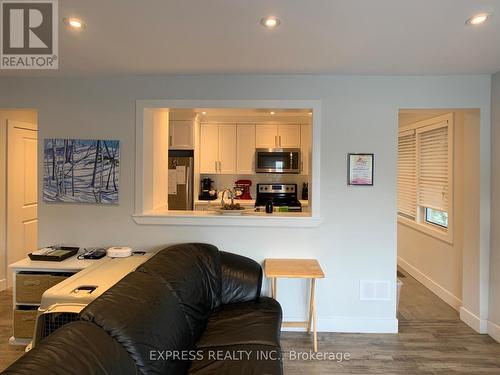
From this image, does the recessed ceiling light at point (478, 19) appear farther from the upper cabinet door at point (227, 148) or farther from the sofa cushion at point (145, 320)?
the upper cabinet door at point (227, 148)

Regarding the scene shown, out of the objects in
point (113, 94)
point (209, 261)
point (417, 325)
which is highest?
point (113, 94)

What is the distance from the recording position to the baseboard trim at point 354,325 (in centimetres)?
309

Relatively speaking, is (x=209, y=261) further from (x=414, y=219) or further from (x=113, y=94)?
(x=414, y=219)

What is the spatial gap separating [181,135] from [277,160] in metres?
1.65

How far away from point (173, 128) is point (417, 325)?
431cm

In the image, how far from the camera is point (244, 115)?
5414 mm

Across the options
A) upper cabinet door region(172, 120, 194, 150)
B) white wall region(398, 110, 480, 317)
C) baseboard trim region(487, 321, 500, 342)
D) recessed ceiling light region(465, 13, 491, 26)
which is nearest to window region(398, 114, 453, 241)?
white wall region(398, 110, 480, 317)

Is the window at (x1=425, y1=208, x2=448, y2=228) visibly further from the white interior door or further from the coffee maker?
the white interior door

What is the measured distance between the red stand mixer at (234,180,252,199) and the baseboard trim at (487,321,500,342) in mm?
3771

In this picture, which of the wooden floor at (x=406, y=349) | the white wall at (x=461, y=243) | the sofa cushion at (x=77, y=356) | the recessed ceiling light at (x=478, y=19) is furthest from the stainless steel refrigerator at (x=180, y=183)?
the recessed ceiling light at (x=478, y=19)

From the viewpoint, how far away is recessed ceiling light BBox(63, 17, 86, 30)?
2.06m

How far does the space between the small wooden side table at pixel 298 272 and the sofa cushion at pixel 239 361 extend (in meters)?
0.80

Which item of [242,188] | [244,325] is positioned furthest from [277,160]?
[244,325]

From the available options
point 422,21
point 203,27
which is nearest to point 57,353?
point 203,27
